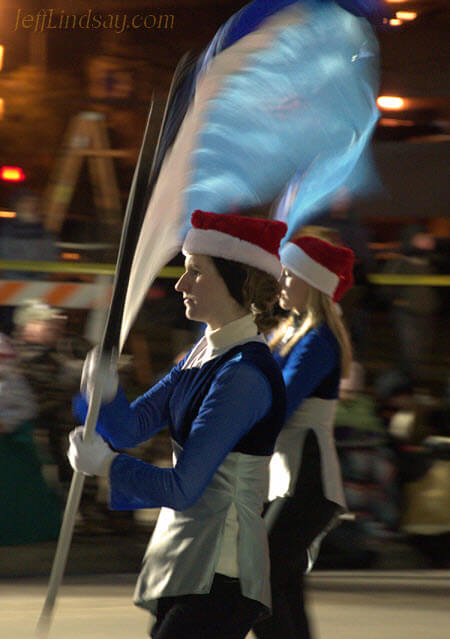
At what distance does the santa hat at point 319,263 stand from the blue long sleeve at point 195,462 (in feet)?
5.50

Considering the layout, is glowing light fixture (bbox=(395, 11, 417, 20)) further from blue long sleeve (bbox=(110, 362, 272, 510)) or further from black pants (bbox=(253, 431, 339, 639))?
blue long sleeve (bbox=(110, 362, 272, 510))

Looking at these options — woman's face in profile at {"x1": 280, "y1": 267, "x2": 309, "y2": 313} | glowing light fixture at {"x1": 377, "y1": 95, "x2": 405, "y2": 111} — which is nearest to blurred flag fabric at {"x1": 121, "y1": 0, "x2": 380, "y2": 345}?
woman's face in profile at {"x1": 280, "y1": 267, "x2": 309, "y2": 313}

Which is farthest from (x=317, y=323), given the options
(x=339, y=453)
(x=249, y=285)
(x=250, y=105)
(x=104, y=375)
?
(x=339, y=453)

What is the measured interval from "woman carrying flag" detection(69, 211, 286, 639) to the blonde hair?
3.77 ft

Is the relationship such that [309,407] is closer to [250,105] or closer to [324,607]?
[250,105]

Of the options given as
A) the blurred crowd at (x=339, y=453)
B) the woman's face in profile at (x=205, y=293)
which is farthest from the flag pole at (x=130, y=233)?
the blurred crowd at (x=339, y=453)

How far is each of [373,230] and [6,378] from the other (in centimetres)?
330

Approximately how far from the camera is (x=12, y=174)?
9359 mm

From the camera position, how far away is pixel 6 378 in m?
7.25

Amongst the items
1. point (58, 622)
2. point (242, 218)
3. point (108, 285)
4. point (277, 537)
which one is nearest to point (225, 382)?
point (242, 218)

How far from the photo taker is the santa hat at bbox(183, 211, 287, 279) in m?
3.16

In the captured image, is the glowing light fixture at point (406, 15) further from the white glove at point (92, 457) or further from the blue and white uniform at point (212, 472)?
the white glove at point (92, 457)

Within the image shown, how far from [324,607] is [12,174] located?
4439 millimetres

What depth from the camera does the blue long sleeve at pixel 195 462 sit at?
279 cm
